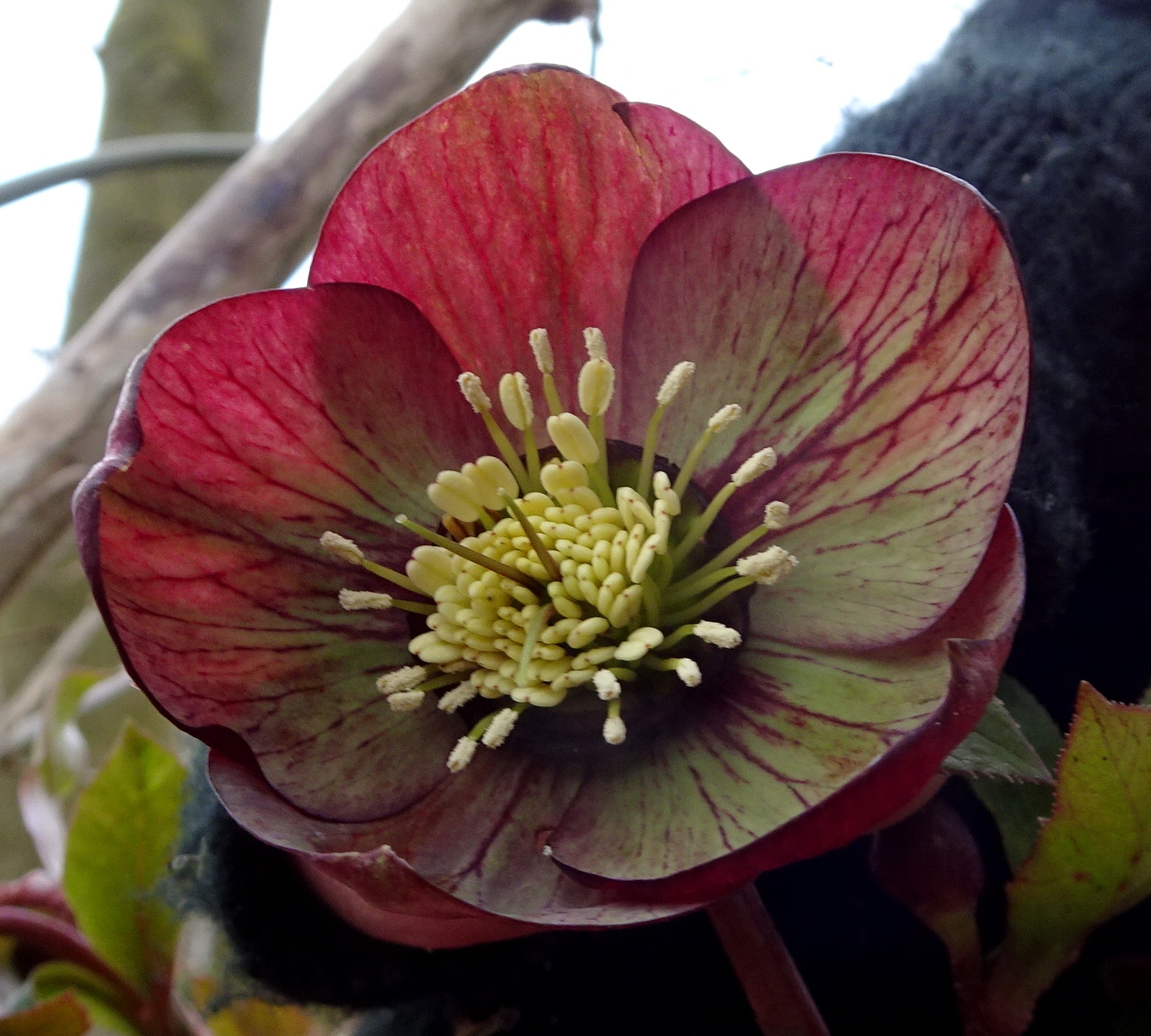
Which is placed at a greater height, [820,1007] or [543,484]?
[543,484]

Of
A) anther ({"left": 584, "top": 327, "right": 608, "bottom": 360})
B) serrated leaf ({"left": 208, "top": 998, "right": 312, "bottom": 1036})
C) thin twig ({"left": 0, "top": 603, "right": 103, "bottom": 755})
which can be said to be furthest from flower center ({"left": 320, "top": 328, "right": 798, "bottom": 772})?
thin twig ({"left": 0, "top": 603, "right": 103, "bottom": 755})

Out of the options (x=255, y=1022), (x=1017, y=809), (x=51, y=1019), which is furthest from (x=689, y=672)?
(x=255, y=1022)

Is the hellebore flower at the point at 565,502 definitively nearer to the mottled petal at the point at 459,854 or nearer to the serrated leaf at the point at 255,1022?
the mottled petal at the point at 459,854

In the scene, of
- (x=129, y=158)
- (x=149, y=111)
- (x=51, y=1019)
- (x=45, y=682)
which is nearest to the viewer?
(x=51, y=1019)

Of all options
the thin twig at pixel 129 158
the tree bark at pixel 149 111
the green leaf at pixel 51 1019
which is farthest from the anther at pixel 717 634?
the tree bark at pixel 149 111

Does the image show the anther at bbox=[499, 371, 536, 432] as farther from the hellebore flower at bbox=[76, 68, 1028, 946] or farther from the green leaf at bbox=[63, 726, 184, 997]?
the green leaf at bbox=[63, 726, 184, 997]

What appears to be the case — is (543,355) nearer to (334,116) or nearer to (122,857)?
(122,857)

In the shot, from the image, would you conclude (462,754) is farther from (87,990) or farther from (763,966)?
(87,990)

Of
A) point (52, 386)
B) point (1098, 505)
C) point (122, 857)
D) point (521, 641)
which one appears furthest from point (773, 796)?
point (52, 386)
